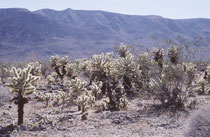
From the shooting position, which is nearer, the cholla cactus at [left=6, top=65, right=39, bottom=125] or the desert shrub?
the desert shrub

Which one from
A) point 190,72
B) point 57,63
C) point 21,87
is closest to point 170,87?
point 190,72

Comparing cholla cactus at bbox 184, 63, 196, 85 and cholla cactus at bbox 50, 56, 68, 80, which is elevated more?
cholla cactus at bbox 50, 56, 68, 80

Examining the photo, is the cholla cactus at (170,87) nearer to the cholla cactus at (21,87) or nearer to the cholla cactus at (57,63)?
the cholla cactus at (21,87)

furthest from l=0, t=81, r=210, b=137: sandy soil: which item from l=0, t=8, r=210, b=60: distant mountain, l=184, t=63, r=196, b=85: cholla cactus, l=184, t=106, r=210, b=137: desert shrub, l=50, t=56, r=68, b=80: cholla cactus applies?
l=0, t=8, r=210, b=60: distant mountain

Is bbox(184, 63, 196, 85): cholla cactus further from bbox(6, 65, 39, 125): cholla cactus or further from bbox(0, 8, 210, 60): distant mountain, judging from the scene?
bbox(0, 8, 210, 60): distant mountain

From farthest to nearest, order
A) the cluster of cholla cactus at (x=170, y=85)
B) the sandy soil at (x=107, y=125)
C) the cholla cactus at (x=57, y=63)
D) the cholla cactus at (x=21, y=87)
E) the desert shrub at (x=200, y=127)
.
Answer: the cholla cactus at (x=57, y=63)
the cluster of cholla cactus at (x=170, y=85)
the cholla cactus at (x=21, y=87)
the sandy soil at (x=107, y=125)
the desert shrub at (x=200, y=127)

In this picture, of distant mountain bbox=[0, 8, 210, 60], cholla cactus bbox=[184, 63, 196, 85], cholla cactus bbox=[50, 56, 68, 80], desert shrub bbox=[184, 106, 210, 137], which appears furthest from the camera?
distant mountain bbox=[0, 8, 210, 60]

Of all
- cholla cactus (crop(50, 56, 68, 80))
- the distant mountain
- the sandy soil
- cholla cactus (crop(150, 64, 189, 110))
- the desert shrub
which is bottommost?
the sandy soil

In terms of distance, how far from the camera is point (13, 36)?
495 feet

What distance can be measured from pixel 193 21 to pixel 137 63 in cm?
19625

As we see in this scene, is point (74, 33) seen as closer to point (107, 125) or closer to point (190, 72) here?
point (190, 72)

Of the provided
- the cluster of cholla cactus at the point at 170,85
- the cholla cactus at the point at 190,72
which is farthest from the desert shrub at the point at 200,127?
the cholla cactus at the point at 190,72

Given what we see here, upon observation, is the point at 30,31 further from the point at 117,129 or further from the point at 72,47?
the point at 117,129

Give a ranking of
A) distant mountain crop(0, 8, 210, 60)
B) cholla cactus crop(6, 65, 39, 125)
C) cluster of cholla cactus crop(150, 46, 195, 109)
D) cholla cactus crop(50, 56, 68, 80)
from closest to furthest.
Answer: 1. cholla cactus crop(6, 65, 39, 125)
2. cluster of cholla cactus crop(150, 46, 195, 109)
3. cholla cactus crop(50, 56, 68, 80)
4. distant mountain crop(0, 8, 210, 60)
